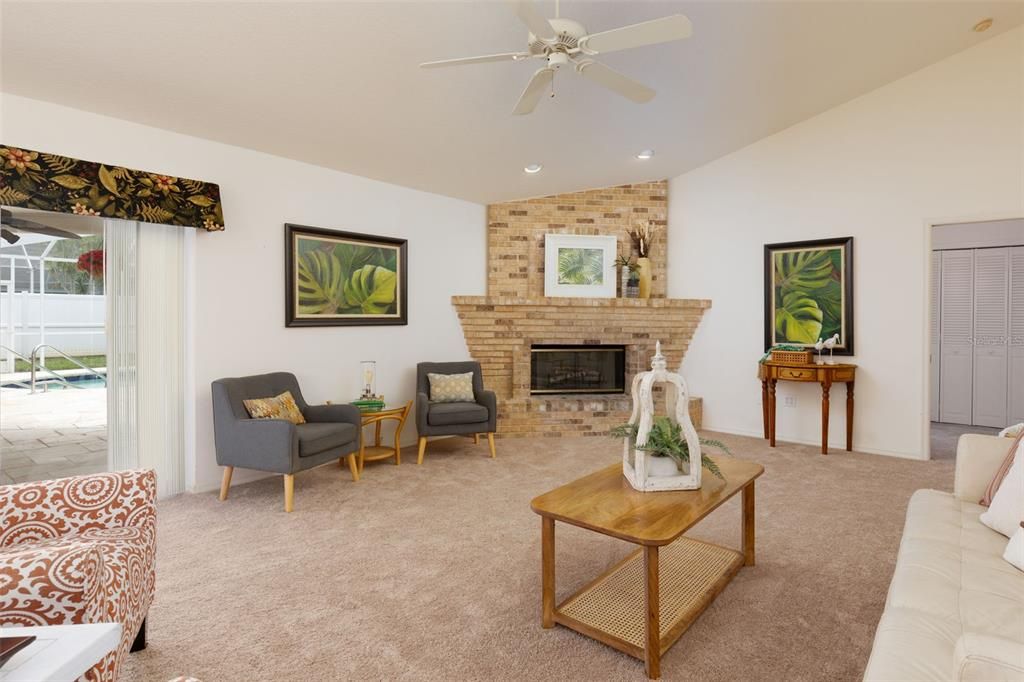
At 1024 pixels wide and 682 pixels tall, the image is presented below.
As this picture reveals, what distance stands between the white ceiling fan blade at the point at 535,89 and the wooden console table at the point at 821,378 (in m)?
3.57

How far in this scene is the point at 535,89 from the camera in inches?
106

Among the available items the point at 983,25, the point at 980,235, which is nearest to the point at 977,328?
the point at 980,235

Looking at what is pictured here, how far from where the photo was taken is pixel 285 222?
4.45 metres

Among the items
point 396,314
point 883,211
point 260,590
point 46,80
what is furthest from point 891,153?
point 46,80

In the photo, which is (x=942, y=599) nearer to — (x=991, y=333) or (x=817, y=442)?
(x=817, y=442)

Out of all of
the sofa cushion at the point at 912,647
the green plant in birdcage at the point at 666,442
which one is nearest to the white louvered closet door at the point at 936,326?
the green plant in birdcage at the point at 666,442

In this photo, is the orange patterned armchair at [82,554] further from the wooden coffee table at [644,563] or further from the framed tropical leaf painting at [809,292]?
the framed tropical leaf painting at [809,292]

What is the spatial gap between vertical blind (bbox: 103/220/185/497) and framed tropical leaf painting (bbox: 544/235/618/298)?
3527mm

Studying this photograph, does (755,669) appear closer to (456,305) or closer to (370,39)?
(370,39)

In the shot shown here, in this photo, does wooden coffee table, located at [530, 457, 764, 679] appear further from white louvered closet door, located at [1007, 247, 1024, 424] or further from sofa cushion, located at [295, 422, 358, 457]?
white louvered closet door, located at [1007, 247, 1024, 424]

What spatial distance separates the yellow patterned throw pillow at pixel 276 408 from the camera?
3850mm

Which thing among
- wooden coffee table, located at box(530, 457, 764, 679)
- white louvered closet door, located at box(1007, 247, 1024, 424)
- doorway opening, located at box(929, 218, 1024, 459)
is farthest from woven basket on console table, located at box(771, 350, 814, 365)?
wooden coffee table, located at box(530, 457, 764, 679)

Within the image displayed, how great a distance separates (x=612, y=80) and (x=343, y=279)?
10.0 ft

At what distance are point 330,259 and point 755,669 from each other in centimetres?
413
